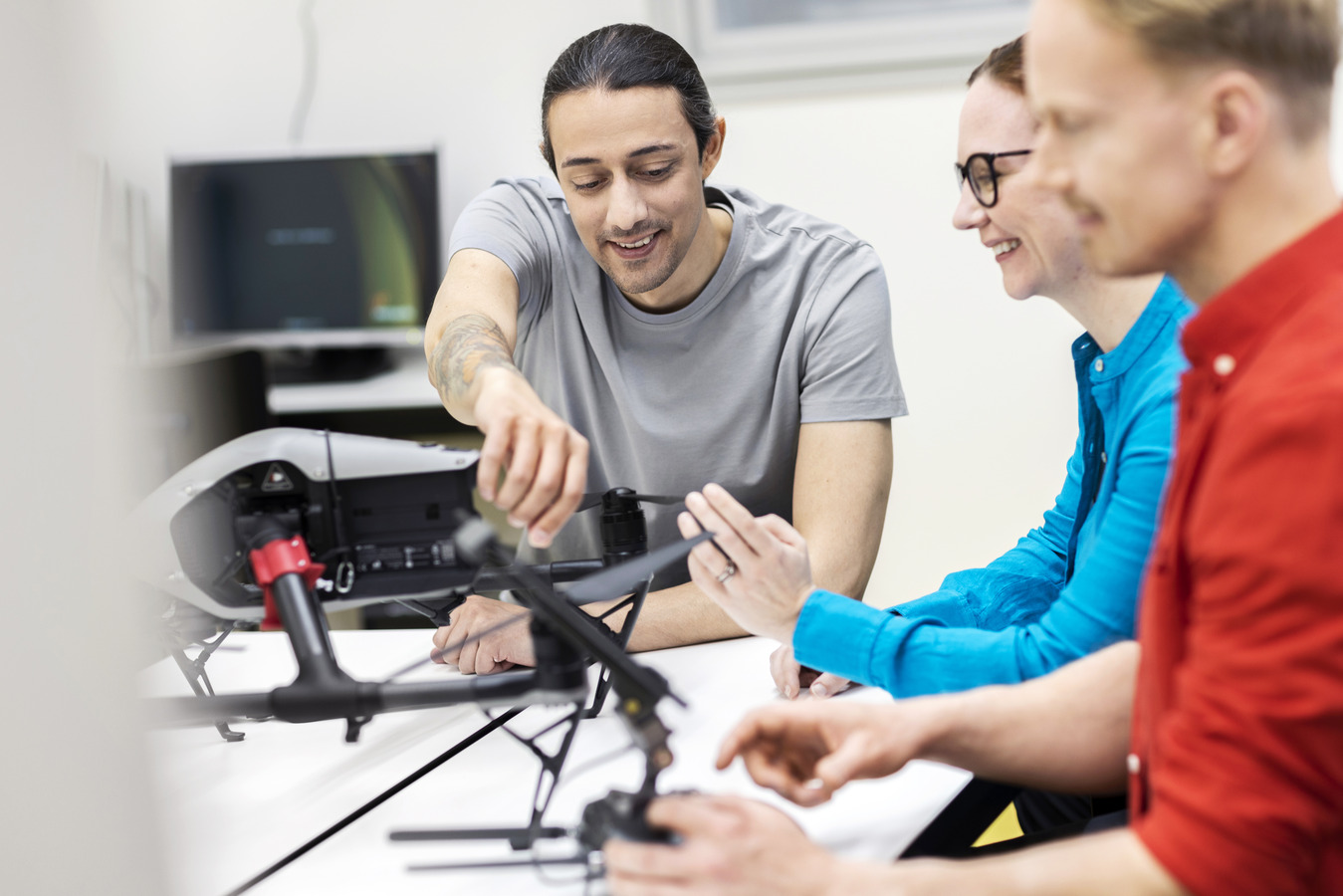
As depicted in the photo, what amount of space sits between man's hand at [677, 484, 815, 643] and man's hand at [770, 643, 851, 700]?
1.4 inches

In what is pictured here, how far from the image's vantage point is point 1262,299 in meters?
0.63

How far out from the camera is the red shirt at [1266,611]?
0.55 m

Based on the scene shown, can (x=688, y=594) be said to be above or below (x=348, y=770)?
above

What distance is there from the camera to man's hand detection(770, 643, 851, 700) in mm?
1156

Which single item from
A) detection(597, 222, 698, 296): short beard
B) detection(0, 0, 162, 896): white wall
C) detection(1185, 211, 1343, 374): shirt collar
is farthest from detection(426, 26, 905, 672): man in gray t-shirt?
detection(0, 0, 162, 896): white wall

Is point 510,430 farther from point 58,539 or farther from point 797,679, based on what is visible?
point 58,539

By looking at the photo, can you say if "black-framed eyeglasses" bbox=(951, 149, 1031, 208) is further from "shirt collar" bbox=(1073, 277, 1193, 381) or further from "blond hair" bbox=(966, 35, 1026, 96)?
"shirt collar" bbox=(1073, 277, 1193, 381)

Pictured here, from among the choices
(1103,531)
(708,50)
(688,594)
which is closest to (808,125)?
(708,50)

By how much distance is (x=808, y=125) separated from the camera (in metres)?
2.82

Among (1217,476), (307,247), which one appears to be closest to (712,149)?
(1217,476)

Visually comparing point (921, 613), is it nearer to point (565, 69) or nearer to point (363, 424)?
point (565, 69)

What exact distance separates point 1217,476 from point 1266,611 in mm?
82

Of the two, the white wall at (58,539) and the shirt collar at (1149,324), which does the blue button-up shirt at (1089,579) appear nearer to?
the shirt collar at (1149,324)

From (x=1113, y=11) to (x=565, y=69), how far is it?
3.44 ft
